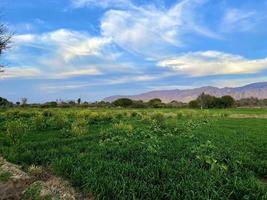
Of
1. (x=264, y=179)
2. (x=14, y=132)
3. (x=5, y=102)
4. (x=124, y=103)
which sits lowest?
(x=264, y=179)

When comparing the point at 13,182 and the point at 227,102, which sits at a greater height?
the point at 227,102

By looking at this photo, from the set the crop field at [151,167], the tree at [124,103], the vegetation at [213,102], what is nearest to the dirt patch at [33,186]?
the crop field at [151,167]

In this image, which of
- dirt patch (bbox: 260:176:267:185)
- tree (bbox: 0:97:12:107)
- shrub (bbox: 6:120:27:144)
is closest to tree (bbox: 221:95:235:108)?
tree (bbox: 0:97:12:107)

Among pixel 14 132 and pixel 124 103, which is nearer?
pixel 14 132

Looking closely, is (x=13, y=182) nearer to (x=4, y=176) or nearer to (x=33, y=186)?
(x=4, y=176)

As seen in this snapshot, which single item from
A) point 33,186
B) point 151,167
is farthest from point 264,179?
point 33,186

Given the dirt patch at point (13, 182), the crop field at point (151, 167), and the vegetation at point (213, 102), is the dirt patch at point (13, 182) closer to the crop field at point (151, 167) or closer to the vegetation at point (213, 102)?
the crop field at point (151, 167)

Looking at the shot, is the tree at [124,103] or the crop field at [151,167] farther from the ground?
the tree at [124,103]

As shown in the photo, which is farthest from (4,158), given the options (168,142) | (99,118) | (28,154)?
(99,118)

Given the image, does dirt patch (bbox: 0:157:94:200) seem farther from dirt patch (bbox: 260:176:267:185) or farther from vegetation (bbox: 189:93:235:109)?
vegetation (bbox: 189:93:235:109)

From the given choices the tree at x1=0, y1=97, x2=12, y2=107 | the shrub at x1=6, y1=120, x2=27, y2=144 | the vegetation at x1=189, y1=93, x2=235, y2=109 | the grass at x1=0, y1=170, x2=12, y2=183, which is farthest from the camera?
the vegetation at x1=189, y1=93, x2=235, y2=109

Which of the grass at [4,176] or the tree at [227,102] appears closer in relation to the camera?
the grass at [4,176]

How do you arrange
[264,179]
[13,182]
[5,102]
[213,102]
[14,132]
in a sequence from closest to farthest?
[13,182]
[264,179]
[14,132]
[5,102]
[213,102]

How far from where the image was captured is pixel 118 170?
7.79 metres
